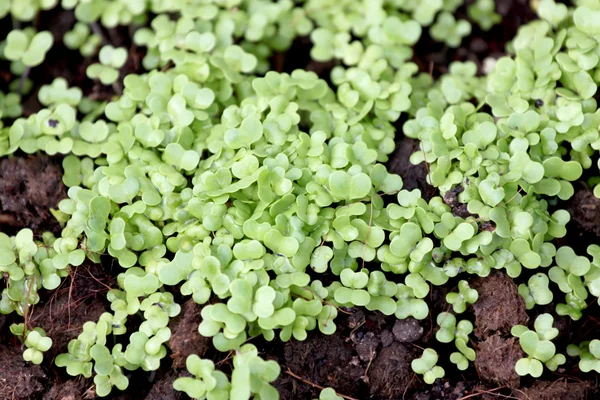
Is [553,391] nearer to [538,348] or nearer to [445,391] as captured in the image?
[538,348]

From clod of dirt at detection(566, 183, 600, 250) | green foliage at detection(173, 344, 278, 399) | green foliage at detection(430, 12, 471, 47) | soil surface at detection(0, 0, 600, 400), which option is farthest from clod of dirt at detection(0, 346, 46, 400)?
green foliage at detection(430, 12, 471, 47)

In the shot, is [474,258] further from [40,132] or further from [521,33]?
[40,132]

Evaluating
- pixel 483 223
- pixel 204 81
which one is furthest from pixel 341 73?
pixel 483 223

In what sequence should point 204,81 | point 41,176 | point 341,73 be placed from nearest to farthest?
point 41,176 → point 204,81 → point 341,73

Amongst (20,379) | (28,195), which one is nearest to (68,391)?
(20,379)

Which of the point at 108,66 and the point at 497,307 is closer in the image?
the point at 497,307

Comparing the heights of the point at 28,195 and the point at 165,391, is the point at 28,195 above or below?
above

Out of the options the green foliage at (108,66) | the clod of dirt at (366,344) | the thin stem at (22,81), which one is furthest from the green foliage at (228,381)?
the thin stem at (22,81)
